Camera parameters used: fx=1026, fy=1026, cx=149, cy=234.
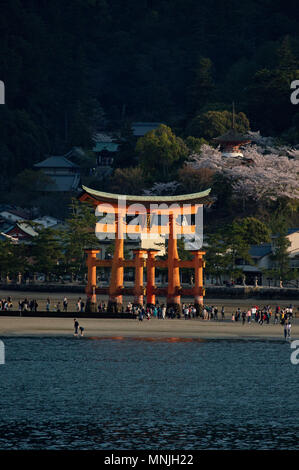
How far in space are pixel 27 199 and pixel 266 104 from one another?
3465 centimetres

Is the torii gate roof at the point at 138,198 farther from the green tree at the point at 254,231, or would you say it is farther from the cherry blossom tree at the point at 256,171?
the cherry blossom tree at the point at 256,171

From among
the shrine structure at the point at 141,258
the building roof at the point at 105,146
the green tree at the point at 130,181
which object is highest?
the building roof at the point at 105,146

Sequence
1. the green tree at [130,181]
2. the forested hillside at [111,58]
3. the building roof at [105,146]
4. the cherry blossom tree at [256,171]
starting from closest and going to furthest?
1. the cherry blossom tree at [256,171]
2. the green tree at [130,181]
3. the forested hillside at [111,58]
4. the building roof at [105,146]

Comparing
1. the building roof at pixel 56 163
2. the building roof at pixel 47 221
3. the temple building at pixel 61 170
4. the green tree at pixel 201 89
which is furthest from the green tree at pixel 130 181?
the building roof at pixel 56 163

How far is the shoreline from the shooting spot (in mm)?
67688

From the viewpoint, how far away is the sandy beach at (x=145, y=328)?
2672 inches

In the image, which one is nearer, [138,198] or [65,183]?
[138,198]

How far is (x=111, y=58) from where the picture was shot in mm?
180250

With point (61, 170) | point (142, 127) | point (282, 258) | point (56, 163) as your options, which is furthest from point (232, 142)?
point (142, 127)

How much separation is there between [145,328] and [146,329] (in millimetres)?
383

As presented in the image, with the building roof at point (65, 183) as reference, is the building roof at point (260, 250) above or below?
below

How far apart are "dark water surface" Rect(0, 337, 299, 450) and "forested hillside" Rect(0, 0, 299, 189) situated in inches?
3149

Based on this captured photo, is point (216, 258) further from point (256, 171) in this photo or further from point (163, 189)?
point (163, 189)

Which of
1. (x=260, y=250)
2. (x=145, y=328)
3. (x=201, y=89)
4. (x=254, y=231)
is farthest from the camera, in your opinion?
(x=201, y=89)
